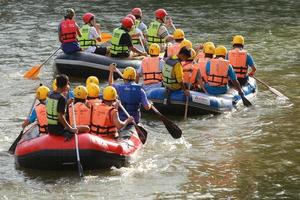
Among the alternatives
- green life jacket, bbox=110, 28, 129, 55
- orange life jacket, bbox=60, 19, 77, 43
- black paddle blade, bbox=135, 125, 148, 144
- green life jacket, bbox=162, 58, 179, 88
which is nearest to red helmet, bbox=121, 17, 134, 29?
green life jacket, bbox=110, 28, 129, 55

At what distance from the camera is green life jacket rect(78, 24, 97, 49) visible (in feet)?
60.5

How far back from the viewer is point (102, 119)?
1130 cm

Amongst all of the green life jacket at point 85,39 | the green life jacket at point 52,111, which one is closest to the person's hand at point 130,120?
the green life jacket at point 52,111

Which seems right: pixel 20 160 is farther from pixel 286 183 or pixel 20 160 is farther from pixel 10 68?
pixel 10 68

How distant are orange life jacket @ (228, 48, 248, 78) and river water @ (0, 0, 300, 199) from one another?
82 cm

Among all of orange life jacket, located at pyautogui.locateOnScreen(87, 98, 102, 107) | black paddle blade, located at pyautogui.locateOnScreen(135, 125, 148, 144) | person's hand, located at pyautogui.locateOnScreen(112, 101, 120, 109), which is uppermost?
orange life jacket, located at pyautogui.locateOnScreen(87, 98, 102, 107)

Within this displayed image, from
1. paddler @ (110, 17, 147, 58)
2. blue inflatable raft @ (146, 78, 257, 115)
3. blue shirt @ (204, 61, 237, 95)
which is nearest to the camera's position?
blue inflatable raft @ (146, 78, 257, 115)

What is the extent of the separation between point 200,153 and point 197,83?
110 inches

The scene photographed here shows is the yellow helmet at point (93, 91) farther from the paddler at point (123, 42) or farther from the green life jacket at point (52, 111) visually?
the paddler at point (123, 42)

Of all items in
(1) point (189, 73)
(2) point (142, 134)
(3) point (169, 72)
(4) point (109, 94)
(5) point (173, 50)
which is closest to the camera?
(4) point (109, 94)

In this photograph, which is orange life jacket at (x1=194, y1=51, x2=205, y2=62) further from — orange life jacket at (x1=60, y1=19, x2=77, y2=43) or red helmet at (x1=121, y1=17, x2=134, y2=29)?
orange life jacket at (x1=60, y1=19, x2=77, y2=43)

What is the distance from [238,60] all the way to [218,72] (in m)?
1.18

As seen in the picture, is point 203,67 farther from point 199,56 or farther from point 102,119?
point 102,119

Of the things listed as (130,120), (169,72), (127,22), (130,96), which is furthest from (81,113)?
(127,22)
